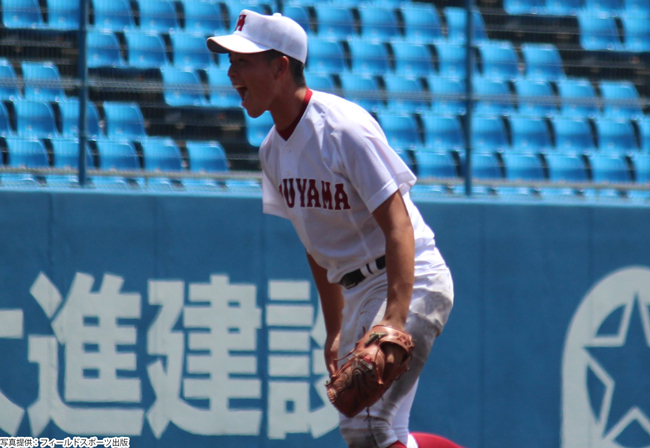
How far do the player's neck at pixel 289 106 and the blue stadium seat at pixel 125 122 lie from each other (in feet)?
9.42

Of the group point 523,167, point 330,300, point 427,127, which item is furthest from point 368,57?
point 330,300

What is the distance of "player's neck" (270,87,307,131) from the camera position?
2.62m

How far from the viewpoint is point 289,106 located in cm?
264

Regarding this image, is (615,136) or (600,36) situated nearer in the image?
(615,136)

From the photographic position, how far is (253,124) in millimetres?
5676

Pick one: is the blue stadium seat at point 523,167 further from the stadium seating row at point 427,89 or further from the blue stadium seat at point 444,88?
the blue stadium seat at point 444,88

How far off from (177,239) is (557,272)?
96.1 inches

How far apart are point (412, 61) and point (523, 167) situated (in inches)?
47.0

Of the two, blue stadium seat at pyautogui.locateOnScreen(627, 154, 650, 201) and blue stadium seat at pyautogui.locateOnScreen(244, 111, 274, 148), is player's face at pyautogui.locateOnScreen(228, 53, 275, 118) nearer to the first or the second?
blue stadium seat at pyautogui.locateOnScreen(244, 111, 274, 148)

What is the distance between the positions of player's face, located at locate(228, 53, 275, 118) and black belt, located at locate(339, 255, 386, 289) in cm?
62

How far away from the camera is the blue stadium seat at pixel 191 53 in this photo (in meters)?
5.92

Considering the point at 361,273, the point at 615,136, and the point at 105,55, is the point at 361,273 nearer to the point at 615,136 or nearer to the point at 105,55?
the point at 105,55

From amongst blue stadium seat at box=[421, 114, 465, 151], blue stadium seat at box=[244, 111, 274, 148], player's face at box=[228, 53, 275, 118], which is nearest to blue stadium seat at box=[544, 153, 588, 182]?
blue stadium seat at box=[421, 114, 465, 151]

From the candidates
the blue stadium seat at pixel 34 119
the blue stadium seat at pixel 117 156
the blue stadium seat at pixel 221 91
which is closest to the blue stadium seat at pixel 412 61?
the blue stadium seat at pixel 221 91
